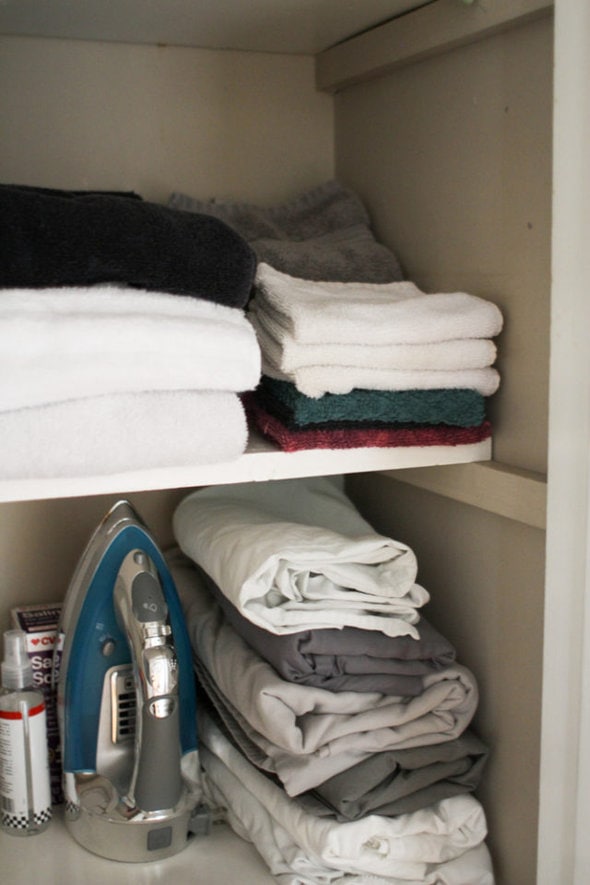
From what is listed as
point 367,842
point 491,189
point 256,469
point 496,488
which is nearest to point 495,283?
point 491,189

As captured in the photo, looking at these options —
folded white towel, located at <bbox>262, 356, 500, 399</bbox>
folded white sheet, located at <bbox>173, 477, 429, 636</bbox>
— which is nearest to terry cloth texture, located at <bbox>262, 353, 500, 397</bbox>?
folded white towel, located at <bbox>262, 356, 500, 399</bbox>

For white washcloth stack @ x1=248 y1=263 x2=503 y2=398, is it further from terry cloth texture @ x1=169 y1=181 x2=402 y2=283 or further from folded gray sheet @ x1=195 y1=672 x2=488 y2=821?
folded gray sheet @ x1=195 y1=672 x2=488 y2=821

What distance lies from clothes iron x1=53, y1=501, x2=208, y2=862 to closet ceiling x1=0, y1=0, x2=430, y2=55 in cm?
50

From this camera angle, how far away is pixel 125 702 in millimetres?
1000

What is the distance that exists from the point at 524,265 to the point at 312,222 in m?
0.34

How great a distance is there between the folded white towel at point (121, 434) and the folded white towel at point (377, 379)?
0.08 meters

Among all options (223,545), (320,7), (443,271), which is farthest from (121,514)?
(320,7)

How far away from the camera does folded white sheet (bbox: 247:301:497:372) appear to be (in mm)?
855

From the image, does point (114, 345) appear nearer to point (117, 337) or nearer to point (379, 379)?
point (117, 337)

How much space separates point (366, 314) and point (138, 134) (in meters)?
0.43

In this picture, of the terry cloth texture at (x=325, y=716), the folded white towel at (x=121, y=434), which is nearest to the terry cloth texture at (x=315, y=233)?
the folded white towel at (x=121, y=434)

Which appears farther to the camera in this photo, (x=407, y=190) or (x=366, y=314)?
(x=407, y=190)

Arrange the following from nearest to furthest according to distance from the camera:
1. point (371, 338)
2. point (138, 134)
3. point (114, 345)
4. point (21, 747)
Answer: point (114, 345)
point (371, 338)
point (21, 747)
point (138, 134)

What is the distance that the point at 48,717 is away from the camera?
1.05 meters
